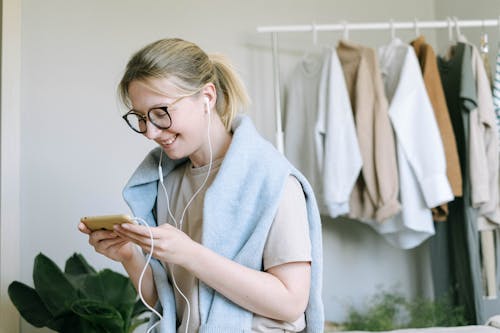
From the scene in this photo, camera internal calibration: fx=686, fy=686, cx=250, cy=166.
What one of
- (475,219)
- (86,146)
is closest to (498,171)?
(475,219)

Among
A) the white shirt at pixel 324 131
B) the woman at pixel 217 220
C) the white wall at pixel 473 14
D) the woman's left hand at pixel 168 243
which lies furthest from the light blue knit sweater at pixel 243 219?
the white wall at pixel 473 14

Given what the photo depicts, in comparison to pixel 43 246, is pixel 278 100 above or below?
above

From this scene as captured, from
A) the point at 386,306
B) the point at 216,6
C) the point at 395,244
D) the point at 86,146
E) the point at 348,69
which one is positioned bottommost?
the point at 386,306

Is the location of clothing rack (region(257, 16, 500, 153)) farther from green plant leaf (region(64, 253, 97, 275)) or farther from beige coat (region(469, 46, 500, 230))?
green plant leaf (region(64, 253, 97, 275))

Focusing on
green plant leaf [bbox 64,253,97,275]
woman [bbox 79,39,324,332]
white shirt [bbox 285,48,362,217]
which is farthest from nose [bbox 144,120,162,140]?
white shirt [bbox 285,48,362,217]

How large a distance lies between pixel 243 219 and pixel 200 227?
12 centimetres

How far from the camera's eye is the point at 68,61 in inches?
117

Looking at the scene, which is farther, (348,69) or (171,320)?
(348,69)

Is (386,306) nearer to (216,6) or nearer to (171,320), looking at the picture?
(216,6)

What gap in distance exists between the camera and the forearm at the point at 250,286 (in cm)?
121

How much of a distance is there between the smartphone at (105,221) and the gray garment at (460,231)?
6.01 ft

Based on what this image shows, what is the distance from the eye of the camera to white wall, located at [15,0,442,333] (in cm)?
290

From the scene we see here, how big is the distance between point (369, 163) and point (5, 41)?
1.59 meters

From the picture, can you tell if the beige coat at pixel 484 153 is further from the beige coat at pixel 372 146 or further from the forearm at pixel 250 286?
the forearm at pixel 250 286
